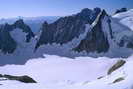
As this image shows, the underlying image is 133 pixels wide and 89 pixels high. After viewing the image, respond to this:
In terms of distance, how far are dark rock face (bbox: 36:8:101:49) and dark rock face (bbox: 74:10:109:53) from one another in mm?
12760

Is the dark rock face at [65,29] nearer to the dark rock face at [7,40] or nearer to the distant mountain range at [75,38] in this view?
the distant mountain range at [75,38]

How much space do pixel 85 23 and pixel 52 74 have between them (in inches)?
3257

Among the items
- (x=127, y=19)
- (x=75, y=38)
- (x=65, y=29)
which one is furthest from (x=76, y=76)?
(x=127, y=19)

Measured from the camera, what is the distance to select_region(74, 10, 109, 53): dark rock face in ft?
470

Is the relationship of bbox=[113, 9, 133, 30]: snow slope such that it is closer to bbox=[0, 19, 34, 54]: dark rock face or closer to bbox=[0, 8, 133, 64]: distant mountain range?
bbox=[0, 8, 133, 64]: distant mountain range

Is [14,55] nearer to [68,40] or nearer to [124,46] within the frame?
[68,40]

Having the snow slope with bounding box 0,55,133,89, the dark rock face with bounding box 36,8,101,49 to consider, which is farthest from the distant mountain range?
the snow slope with bounding box 0,55,133,89

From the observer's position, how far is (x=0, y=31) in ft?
552

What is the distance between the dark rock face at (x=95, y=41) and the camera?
14315cm

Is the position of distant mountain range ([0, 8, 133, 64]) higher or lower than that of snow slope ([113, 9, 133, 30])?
lower

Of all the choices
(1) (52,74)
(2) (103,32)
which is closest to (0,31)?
(2) (103,32)

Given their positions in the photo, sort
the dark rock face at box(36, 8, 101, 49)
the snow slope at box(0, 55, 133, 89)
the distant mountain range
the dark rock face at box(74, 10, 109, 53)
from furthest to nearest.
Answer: the dark rock face at box(36, 8, 101, 49) → the distant mountain range → the dark rock face at box(74, 10, 109, 53) → the snow slope at box(0, 55, 133, 89)

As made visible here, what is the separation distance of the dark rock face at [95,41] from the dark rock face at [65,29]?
12.8 metres

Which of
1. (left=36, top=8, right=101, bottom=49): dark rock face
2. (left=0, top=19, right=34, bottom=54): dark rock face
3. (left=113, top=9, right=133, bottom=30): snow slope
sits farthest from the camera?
(left=113, top=9, right=133, bottom=30): snow slope
